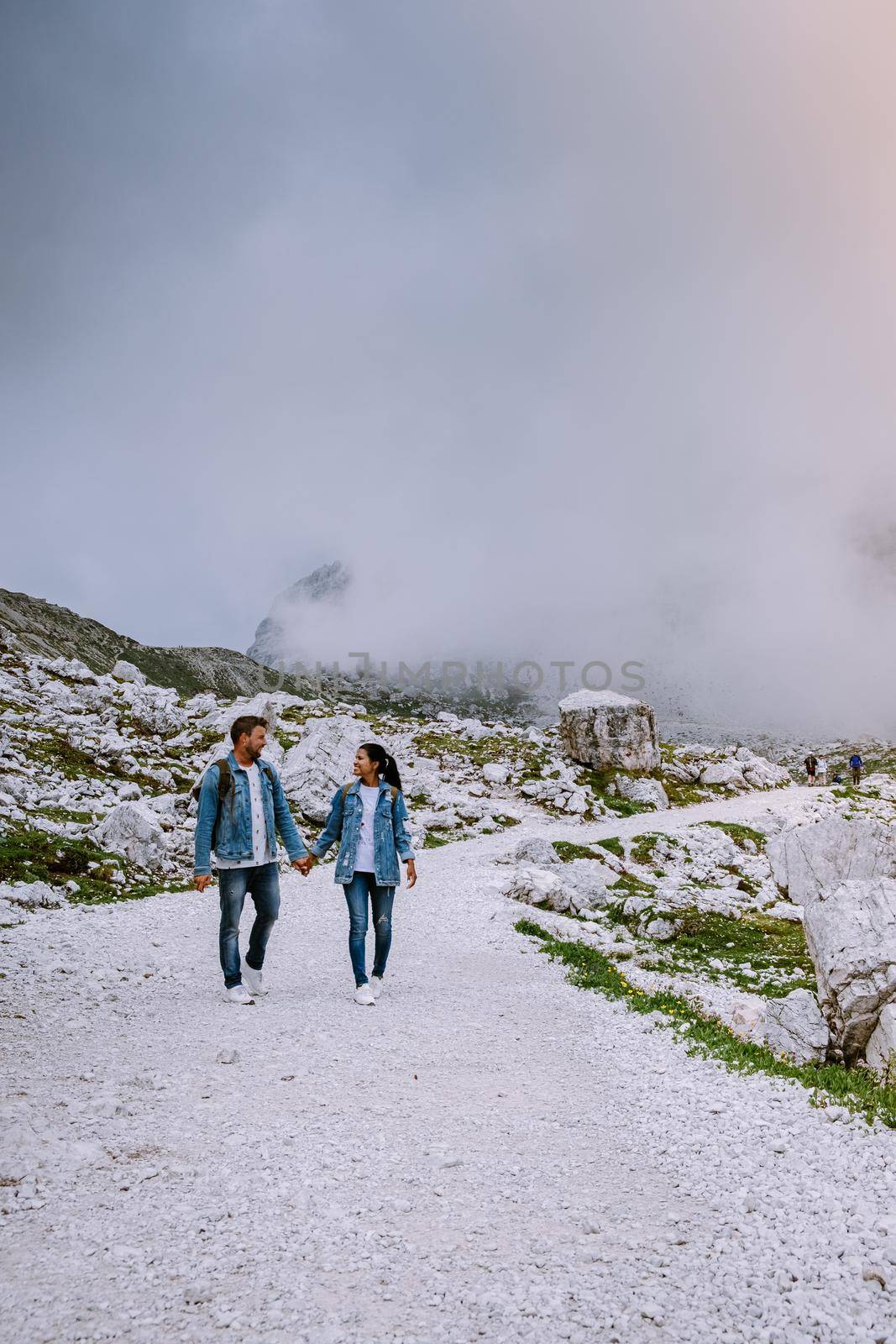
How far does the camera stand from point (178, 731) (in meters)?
40.2

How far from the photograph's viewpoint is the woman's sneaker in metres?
11.1

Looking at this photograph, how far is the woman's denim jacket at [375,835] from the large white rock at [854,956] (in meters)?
6.67

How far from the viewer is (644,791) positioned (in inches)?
1822

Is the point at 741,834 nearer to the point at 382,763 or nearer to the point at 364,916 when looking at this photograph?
the point at 382,763

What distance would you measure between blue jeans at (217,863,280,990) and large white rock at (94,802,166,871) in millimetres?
11290

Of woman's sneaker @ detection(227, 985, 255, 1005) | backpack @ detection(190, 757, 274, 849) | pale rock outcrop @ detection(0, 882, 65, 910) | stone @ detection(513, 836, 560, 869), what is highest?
backpack @ detection(190, 757, 274, 849)

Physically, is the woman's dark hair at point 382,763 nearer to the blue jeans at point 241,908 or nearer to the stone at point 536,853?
the blue jeans at point 241,908

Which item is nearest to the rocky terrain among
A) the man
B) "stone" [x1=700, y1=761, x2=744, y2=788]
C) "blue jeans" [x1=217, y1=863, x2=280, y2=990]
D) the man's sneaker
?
the man's sneaker

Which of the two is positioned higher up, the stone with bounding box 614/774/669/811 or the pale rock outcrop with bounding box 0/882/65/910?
the stone with bounding box 614/774/669/811

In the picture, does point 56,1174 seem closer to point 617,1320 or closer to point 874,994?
point 617,1320

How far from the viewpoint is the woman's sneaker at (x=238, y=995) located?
11078 millimetres

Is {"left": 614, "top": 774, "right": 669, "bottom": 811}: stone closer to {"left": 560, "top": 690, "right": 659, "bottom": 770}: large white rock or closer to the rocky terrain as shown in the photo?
{"left": 560, "top": 690, "right": 659, "bottom": 770}: large white rock

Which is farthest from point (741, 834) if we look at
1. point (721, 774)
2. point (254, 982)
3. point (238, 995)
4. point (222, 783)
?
point (222, 783)

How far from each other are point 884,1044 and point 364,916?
7506mm
